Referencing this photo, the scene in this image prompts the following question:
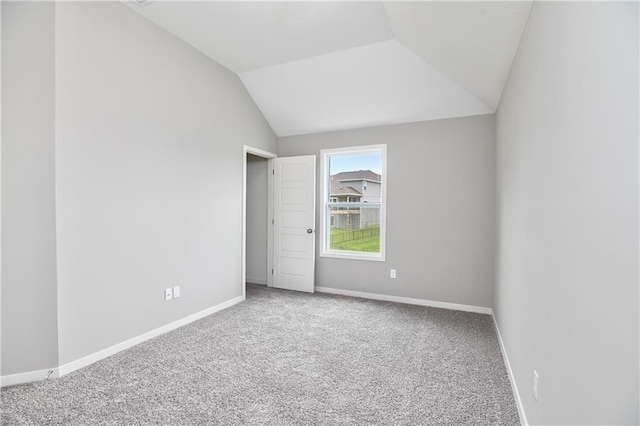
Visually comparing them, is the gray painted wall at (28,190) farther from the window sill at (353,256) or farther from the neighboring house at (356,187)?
the neighboring house at (356,187)

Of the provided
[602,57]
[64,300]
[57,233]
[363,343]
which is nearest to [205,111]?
[57,233]

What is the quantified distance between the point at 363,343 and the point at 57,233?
2619mm

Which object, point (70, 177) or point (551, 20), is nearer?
point (551, 20)

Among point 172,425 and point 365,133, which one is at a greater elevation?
point 365,133

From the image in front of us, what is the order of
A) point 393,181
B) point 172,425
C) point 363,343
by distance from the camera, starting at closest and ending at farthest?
point 172,425 < point 363,343 < point 393,181

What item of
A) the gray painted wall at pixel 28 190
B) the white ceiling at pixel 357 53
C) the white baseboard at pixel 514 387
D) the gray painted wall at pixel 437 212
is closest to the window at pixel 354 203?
the gray painted wall at pixel 437 212

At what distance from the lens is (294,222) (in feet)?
15.8

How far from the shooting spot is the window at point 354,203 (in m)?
4.45

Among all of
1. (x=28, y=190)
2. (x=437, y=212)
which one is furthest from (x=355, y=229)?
(x=28, y=190)

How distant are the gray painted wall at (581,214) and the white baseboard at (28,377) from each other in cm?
306

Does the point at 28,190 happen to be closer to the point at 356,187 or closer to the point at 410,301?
the point at 356,187

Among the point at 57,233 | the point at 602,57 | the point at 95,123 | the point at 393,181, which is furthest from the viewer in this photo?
the point at 393,181

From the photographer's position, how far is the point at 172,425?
1800 mm

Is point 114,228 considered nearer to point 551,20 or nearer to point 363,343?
point 363,343
